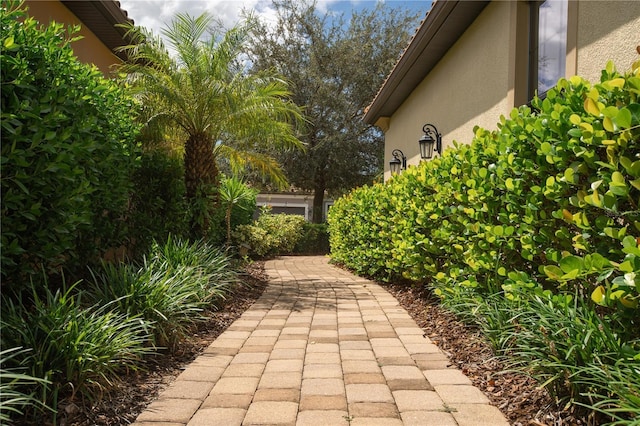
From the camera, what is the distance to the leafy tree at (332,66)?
22.1 m

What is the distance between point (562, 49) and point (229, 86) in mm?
5334

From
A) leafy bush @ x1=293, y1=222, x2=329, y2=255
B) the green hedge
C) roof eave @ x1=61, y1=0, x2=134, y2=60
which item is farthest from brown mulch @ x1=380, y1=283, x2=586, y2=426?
leafy bush @ x1=293, y1=222, x2=329, y2=255

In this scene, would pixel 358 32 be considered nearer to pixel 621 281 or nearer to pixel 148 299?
pixel 148 299

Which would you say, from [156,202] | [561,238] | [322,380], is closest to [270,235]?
[156,202]

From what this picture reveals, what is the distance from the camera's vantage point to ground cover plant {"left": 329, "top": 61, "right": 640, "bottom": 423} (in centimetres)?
248

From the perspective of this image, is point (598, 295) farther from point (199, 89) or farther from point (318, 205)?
point (318, 205)

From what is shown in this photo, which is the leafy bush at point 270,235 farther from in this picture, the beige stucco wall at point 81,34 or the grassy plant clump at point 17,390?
the grassy plant clump at point 17,390

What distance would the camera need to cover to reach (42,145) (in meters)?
3.69

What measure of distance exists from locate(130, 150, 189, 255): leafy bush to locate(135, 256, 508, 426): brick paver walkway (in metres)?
2.47

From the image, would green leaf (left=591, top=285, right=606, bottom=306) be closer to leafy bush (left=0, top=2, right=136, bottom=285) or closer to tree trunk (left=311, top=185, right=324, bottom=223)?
leafy bush (left=0, top=2, right=136, bottom=285)

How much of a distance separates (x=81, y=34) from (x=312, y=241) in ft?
42.7

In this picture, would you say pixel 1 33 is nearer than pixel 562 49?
Yes

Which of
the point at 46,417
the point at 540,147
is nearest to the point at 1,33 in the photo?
the point at 46,417

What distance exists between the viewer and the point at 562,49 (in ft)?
18.3
